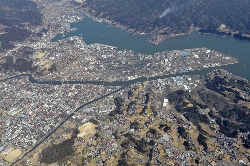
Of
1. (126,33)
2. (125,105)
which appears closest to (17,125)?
(125,105)

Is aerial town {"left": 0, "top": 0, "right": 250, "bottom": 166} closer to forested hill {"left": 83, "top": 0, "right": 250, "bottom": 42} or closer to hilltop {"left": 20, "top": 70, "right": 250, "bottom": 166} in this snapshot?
hilltop {"left": 20, "top": 70, "right": 250, "bottom": 166}

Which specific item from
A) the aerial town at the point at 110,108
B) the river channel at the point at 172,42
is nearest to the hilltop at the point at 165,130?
the aerial town at the point at 110,108

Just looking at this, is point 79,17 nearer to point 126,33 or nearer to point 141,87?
point 126,33

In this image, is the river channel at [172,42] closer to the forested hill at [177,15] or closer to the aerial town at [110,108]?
the aerial town at [110,108]

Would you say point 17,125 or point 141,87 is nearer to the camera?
point 17,125

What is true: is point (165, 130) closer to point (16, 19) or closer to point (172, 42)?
point (172, 42)

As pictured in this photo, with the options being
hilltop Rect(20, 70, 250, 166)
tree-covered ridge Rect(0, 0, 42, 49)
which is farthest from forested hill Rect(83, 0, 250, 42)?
hilltop Rect(20, 70, 250, 166)

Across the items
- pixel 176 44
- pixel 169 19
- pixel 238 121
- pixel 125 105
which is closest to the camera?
pixel 238 121
